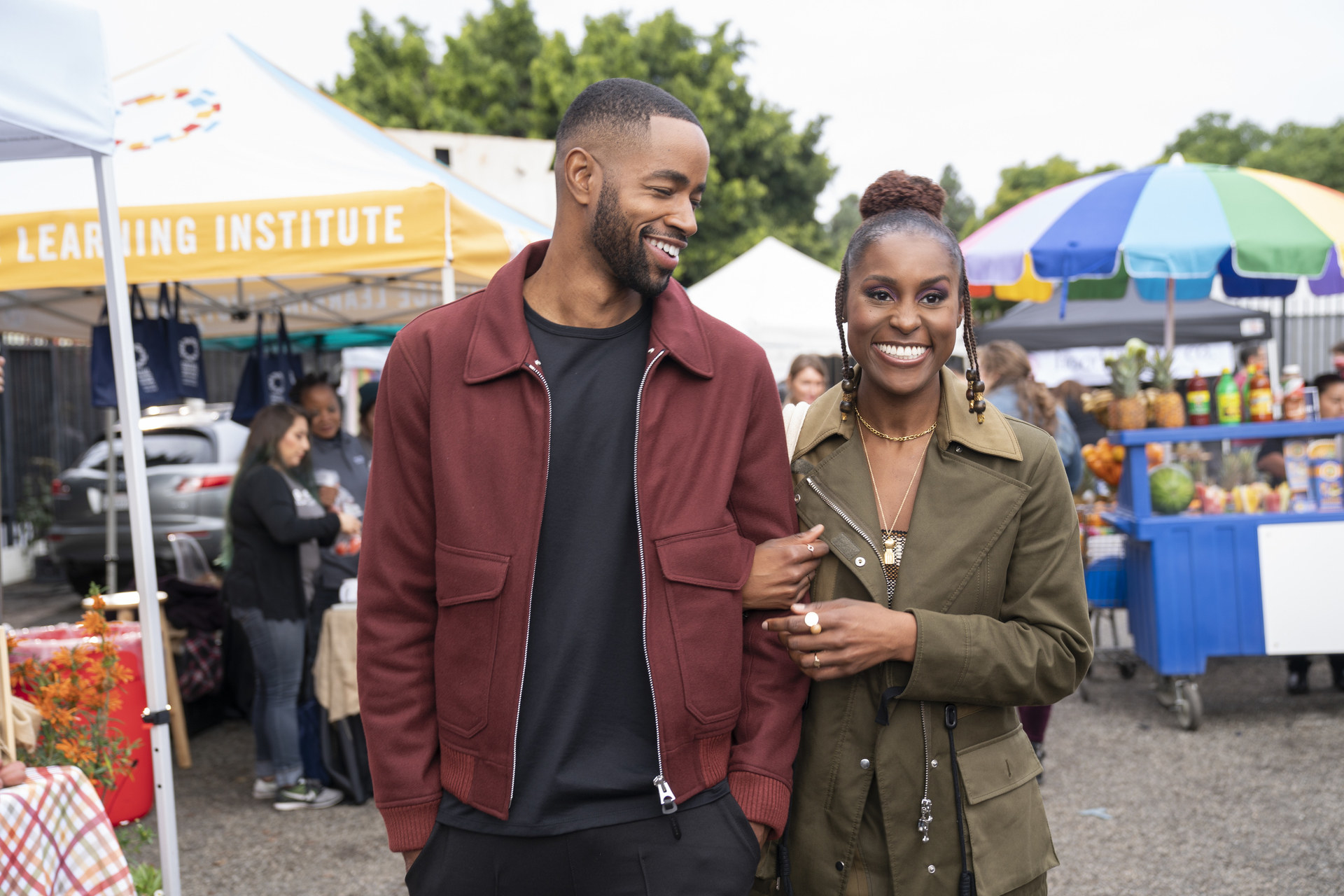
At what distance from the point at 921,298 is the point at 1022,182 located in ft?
122

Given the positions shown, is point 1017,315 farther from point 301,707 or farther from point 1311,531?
point 301,707

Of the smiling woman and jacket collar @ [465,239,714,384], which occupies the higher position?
jacket collar @ [465,239,714,384]

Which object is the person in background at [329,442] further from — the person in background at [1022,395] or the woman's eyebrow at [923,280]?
the woman's eyebrow at [923,280]

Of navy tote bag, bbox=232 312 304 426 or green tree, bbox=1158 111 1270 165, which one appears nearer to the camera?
navy tote bag, bbox=232 312 304 426

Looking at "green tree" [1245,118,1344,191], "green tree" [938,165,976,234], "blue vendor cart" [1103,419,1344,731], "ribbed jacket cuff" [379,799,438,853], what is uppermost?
"green tree" [938,165,976,234]

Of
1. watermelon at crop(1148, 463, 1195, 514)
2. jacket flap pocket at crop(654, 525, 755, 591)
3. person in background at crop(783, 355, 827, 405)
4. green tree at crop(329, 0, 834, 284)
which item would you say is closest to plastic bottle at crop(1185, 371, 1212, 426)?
watermelon at crop(1148, 463, 1195, 514)

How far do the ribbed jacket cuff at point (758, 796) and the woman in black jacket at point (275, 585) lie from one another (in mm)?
3964

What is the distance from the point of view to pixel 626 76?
2488cm

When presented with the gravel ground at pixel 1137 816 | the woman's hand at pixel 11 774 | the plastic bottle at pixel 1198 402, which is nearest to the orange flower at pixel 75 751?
the woman's hand at pixel 11 774

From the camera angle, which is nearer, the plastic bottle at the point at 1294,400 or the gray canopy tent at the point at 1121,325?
the plastic bottle at the point at 1294,400

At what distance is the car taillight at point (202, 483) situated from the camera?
1058 centimetres

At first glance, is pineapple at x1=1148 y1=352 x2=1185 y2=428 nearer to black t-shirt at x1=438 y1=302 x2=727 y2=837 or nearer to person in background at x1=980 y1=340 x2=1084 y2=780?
person in background at x1=980 y1=340 x2=1084 y2=780

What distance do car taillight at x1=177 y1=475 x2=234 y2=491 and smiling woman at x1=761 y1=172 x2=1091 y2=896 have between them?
9.79 meters

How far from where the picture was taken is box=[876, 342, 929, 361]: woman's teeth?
201 cm
